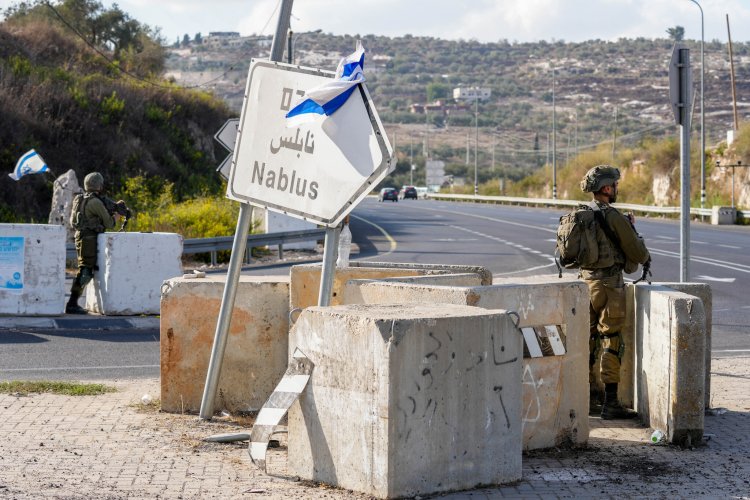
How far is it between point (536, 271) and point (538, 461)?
1667 centimetres

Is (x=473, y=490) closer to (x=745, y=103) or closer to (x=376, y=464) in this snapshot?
(x=376, y=464)

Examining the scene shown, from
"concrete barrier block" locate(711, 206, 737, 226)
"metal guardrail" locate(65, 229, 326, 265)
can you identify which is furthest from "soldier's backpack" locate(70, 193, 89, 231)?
"concrete barrier block" locate(711, 206, 737, 226)

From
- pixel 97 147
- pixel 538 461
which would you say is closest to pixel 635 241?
pixel 538 461

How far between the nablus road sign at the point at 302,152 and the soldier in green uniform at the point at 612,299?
1955mm

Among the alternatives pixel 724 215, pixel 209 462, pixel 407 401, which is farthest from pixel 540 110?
pixel 407 401

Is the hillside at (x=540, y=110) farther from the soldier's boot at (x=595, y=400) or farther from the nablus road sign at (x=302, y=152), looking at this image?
the nablus road sign at (x=302, y=152)

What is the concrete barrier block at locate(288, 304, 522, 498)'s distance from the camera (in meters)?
6.01

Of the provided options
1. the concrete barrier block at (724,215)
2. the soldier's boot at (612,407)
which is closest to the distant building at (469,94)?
the concrete barrier block at (724,215)

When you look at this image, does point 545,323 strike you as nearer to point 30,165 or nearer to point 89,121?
A: point 30,165

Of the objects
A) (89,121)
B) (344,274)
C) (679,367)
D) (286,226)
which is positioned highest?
(89,121)

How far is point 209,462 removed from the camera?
22.7ft

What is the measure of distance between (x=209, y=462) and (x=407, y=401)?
4.98ft

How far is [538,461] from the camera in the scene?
23.6ft

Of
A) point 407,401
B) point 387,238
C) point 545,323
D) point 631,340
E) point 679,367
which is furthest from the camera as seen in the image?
point 387,238
